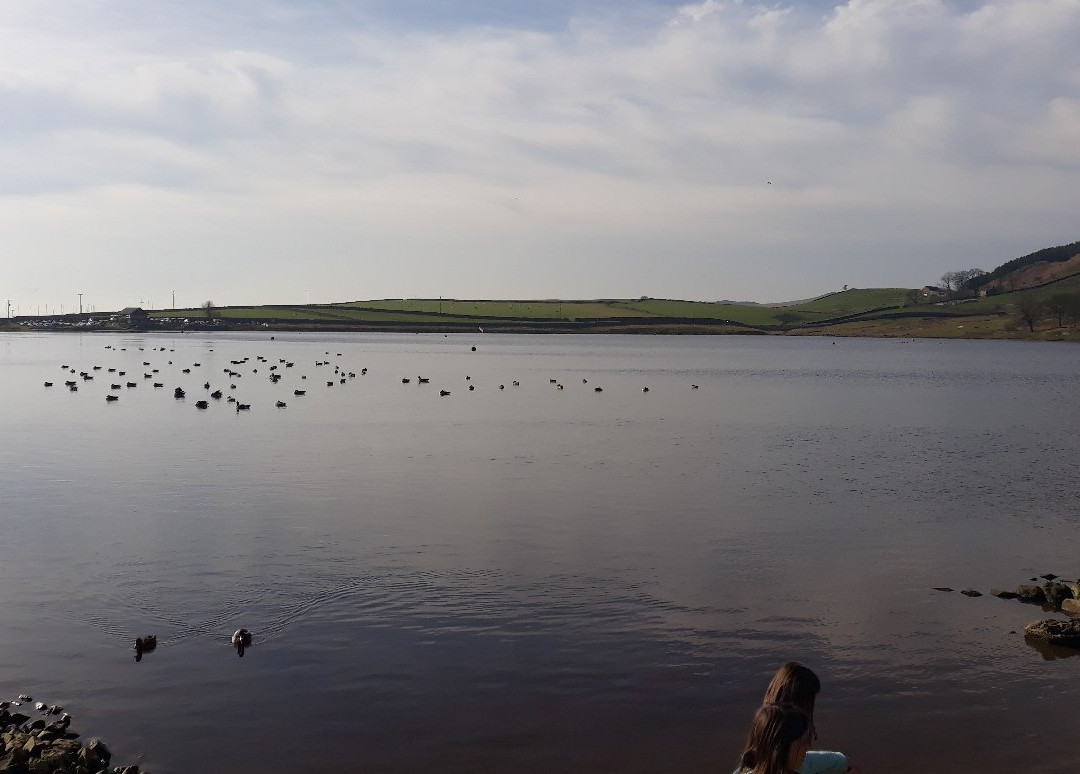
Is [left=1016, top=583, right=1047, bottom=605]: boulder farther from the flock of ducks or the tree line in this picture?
the tree line

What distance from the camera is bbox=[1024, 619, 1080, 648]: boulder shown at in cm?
1625

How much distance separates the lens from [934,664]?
1544 cm

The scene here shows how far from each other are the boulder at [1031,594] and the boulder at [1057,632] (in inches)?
68.4

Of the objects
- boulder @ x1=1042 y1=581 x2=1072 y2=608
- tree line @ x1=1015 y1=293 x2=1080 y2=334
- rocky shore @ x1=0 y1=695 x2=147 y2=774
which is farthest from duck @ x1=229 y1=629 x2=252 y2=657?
tree line @ x1=1015 y1=293 x2=1080 y2=334

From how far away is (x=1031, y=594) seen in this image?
731 inches

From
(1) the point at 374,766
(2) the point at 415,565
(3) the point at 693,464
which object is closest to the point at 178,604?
(2) the point at 415,565

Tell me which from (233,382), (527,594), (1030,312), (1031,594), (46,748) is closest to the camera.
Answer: (46,748)

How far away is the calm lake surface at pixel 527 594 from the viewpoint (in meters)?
13.0

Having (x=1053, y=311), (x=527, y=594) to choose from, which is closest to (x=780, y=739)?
(x=527, y=594)

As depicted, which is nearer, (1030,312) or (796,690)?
(796,690)

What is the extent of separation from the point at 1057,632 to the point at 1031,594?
235 centimetres

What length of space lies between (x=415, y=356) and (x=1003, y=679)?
111873mm

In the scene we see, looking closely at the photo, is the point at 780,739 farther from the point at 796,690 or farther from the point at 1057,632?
the point at 1057,632

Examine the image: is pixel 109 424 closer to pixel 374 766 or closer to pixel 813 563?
pixel 813 563
